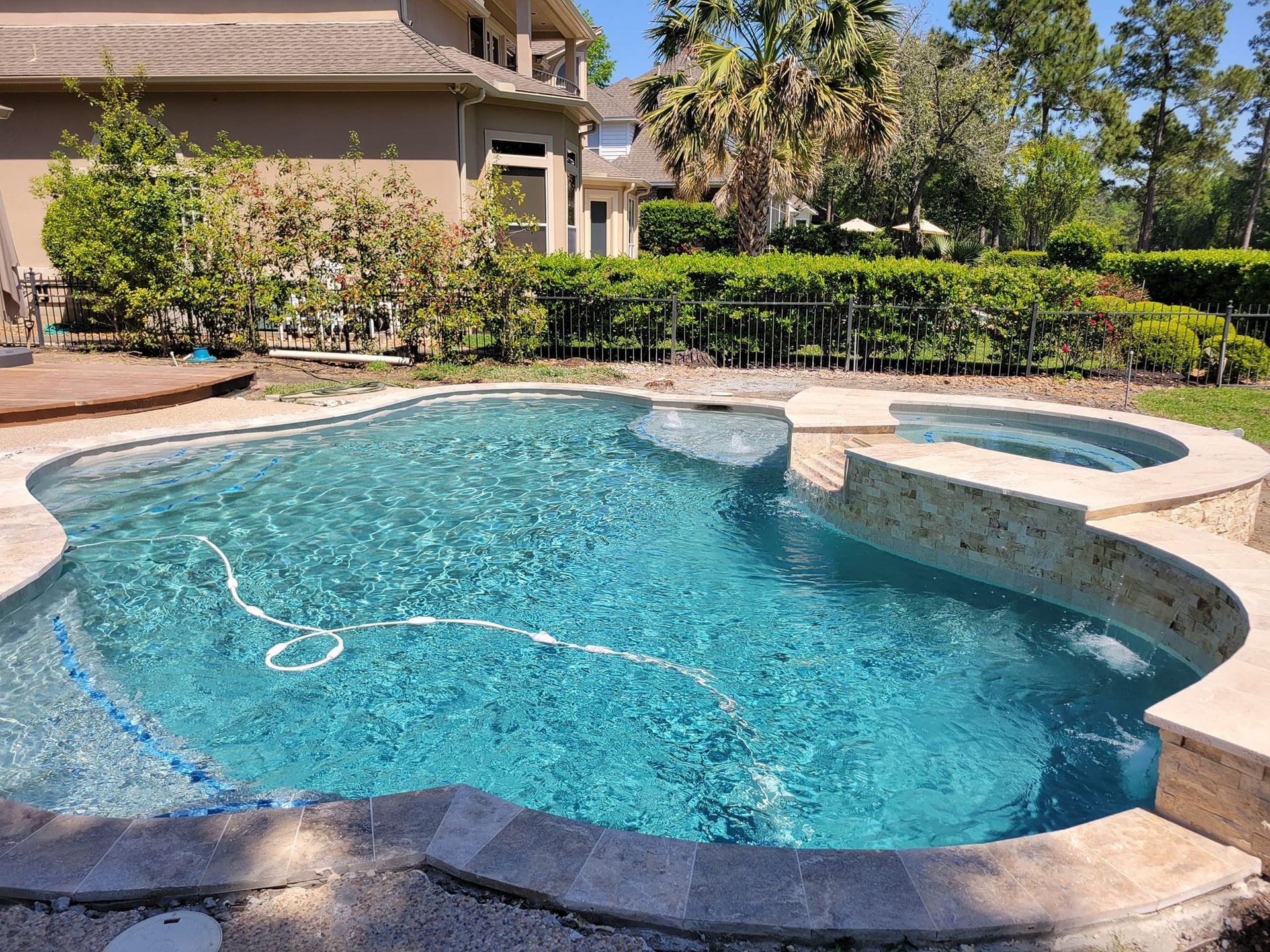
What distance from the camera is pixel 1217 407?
11.8 meters

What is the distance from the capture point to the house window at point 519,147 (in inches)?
722

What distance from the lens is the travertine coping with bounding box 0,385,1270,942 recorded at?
104 inches

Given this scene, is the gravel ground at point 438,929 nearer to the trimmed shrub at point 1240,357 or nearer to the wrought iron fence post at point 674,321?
the wrought iron fence post at point 674,321

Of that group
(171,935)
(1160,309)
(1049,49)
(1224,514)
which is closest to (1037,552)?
(1224,514)

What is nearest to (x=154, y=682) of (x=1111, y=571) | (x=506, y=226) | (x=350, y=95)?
(x=1111, y=571)

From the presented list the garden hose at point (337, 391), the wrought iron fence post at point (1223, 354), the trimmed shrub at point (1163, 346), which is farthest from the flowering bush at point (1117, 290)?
the garden hose at point (337, 391)

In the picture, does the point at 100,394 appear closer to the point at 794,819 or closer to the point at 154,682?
the point at 154,682

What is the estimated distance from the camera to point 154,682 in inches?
194

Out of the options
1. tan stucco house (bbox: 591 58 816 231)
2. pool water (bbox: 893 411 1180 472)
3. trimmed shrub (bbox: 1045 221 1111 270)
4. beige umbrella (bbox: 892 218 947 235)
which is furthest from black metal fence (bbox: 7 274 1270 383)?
tan stucco house (bbox: 591 58 816 231)

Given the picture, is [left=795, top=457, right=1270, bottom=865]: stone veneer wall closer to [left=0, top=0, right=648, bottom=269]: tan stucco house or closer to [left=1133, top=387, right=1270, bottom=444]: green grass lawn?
[left=1133, top=387, right=1270, bottom=444]: green grass lawn

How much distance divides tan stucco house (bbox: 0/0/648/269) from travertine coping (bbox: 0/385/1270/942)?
15.3 m

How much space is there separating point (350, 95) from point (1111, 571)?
16.1 m

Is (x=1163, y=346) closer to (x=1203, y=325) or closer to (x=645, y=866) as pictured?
(x=1203, y=325)

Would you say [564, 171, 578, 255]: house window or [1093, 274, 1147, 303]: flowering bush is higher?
[564, 171, 578, 255]: house window
